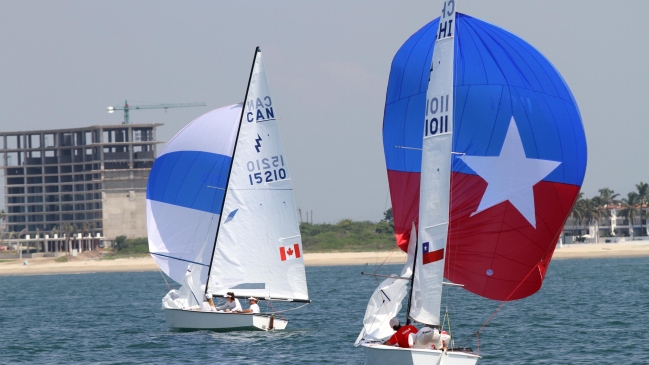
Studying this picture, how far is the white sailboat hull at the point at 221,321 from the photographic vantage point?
1082 inches

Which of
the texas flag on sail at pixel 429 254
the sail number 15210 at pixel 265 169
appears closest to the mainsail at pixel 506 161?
the texas flag on sail at pixel 429 254

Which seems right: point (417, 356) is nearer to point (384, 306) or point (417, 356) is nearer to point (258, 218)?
point (384, 306)

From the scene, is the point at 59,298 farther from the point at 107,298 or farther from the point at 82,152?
the point at 82,152

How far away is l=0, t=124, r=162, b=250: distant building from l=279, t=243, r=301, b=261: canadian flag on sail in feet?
422

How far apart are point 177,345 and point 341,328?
6.57 metres

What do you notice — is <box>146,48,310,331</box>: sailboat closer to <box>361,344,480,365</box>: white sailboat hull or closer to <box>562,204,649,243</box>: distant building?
<box>361,344,480,365</box>: white sailboat hull

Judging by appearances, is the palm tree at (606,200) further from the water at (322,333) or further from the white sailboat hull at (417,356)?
the white sailboat hull at (417,356)

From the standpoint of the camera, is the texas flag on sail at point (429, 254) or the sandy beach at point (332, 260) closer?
the texas flag on sail at point (429, 254)

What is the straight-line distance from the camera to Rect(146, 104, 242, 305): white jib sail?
1179 inches

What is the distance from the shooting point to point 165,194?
1210 inches

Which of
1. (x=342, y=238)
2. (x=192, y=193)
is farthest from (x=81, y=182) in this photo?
(x=192, y=193)

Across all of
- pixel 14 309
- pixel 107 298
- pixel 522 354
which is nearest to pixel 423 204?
pixel 522 354

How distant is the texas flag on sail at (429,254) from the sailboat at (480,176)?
2 centimetres

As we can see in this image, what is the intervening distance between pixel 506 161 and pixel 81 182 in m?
151
